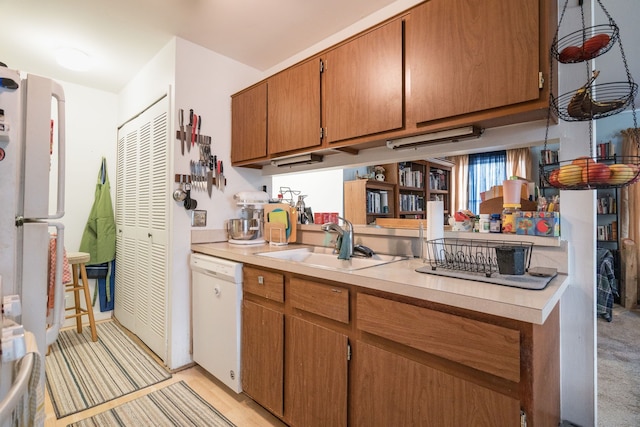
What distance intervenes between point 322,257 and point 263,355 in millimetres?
696

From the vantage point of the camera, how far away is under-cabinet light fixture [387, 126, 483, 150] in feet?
4.61

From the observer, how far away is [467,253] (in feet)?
4.79

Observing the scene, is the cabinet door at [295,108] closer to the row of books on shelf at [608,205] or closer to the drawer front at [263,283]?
the drawer front at [263,283]

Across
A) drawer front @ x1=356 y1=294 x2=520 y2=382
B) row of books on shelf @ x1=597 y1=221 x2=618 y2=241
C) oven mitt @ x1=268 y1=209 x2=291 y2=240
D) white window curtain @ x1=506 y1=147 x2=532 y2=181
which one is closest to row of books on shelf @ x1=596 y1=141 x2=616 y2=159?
row of books on shelf @ x1=597 y1=221 x2=618 y2=241

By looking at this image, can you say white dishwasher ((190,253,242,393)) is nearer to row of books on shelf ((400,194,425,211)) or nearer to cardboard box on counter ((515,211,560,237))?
cardboard box on counter ((515,211,560,237))

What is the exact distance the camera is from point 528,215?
133 cm

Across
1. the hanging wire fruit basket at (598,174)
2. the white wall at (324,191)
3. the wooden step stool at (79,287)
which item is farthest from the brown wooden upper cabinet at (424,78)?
the wooden step stool at (79,287)

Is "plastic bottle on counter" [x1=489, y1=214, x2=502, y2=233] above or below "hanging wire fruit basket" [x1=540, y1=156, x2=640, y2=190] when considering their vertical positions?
below

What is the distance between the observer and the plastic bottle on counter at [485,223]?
1.43 metres

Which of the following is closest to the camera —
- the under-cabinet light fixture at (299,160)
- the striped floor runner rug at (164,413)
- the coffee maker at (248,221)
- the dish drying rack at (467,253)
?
the dish drying rack at (467,253)

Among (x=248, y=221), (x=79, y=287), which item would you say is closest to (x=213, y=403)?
(x=248, y=221)

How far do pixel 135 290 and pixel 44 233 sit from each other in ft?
5.68

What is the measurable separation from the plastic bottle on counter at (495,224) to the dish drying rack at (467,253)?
6 centimetres

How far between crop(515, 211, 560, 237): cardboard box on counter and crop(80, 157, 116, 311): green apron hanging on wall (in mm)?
3478
